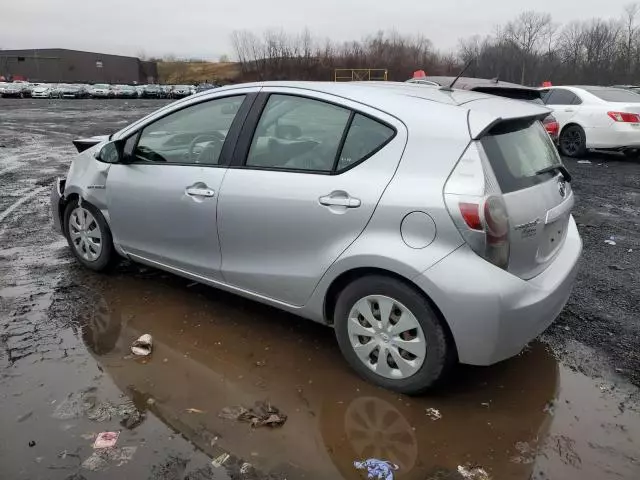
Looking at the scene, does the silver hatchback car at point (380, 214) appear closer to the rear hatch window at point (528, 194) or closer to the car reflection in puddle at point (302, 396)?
the rear hatch window at point (528, 194)

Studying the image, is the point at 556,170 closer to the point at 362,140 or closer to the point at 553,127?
the point at 362,140

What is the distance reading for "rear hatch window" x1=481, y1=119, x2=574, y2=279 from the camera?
2816 millimetres

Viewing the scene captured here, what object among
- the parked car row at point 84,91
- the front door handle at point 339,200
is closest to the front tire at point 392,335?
the front door handle at point 339,200

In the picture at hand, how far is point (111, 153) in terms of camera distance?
14.0ft

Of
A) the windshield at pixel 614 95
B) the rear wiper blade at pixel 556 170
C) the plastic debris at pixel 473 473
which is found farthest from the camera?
the windshield at pixel 614 95

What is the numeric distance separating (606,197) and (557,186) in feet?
18.8

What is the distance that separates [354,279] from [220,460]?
1176 mm

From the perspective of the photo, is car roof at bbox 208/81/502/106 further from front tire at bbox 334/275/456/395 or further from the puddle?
the puddle

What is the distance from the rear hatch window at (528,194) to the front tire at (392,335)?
529 mm

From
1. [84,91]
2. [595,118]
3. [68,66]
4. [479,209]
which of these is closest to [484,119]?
[479,209]

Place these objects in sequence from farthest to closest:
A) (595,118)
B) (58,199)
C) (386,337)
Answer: (595,118) < (58,199) < (386,337)

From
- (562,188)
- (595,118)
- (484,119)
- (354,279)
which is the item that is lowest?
(354,279)

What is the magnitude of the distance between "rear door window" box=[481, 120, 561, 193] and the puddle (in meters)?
1.22

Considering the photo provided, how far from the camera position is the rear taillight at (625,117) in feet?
35.7
